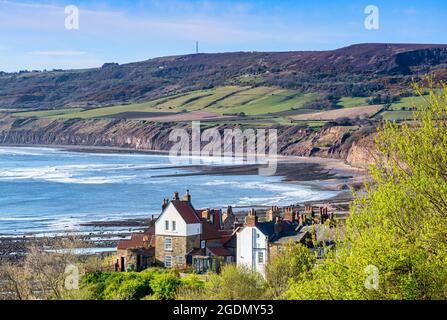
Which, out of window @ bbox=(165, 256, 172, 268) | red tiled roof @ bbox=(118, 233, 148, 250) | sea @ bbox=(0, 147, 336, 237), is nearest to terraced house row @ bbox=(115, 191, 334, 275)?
window @ bbox=(165, 256, 172, 268)

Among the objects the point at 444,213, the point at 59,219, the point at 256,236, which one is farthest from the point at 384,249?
the point at 59,219

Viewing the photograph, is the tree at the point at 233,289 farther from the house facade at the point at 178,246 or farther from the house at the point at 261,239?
the house facade at the point at 178,246

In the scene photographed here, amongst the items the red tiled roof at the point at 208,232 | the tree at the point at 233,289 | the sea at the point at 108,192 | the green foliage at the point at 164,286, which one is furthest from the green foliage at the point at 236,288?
the sea at the point at 108,192

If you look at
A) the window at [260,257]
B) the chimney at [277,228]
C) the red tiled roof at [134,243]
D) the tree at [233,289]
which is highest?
the tree at [233,289]

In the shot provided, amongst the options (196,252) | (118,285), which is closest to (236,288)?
(118,285)

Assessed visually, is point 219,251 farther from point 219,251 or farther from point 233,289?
point 233,289
